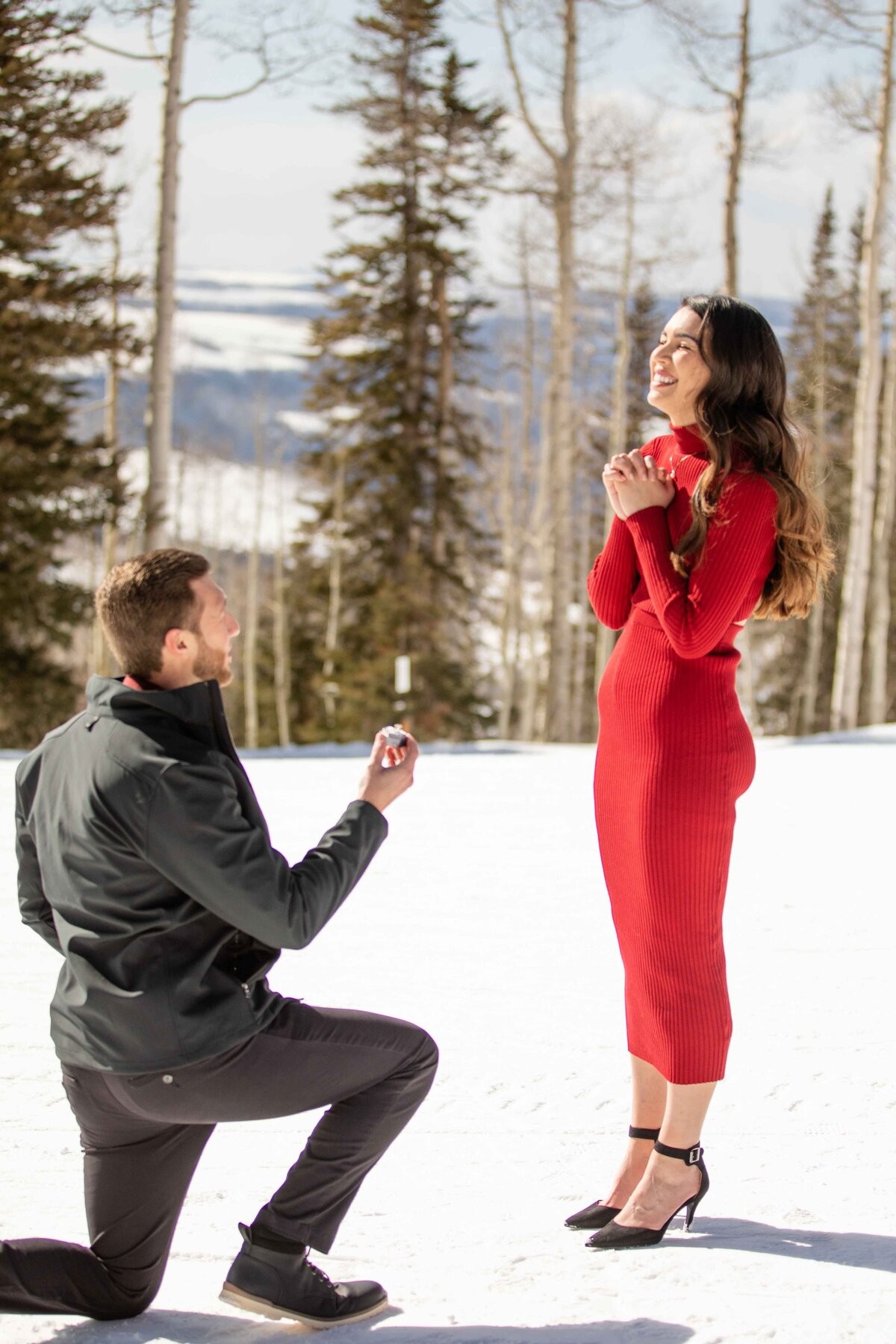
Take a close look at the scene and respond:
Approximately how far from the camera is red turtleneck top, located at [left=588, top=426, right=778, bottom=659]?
2.41 meters

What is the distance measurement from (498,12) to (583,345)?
1024cm

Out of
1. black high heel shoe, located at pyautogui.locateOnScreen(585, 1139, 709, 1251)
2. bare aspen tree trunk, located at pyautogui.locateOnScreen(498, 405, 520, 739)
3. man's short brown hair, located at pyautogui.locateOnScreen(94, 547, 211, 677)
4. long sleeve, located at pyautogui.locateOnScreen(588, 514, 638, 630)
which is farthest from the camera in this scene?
bare aspen tree trunk, located at pyautogui.locateOnScreen(498, 405, 520, 739)

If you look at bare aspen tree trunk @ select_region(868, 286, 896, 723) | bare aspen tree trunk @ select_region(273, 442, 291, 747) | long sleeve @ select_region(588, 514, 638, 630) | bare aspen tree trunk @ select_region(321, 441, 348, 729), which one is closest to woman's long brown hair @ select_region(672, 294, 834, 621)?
long sleeve @ select_region(588, 514, 638, 630)

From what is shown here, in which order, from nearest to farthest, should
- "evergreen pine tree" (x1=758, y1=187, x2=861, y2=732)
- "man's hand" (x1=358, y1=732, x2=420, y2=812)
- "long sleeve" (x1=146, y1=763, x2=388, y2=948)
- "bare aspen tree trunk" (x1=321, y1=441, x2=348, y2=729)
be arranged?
"long sleeve" (x1=146, y1=763, x2=388, y2=948) < "man's hand" (x1=358, y1=732, x2=420, y2=812) < "bare aspen tree trunk" (x1=321, y1=441, x2=348, y2=729) < "evergreen pine tree" (x1=758, y1=187, x2=861, y2=732)

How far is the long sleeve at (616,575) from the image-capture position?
2615 millimetres

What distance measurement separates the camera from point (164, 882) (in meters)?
1.99

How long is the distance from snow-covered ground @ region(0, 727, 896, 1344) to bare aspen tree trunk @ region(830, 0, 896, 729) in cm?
1012

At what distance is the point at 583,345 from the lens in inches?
992

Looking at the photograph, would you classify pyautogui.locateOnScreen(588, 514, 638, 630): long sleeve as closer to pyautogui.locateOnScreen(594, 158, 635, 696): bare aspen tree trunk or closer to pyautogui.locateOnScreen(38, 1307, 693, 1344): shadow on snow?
pyautogui.locateOnScreen(38, 1307, 693, 1344): shadow on snow

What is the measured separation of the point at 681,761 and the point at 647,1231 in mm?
936

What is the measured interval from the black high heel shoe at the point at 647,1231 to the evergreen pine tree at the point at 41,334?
13.3 meters

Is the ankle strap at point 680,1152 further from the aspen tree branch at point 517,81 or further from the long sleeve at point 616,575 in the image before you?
the aspen tree branch at point 517,81

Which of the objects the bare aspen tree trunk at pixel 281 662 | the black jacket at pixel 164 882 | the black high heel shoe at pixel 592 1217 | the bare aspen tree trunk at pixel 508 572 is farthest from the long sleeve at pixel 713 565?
the bare aspen tree trunk at pixel 281 662

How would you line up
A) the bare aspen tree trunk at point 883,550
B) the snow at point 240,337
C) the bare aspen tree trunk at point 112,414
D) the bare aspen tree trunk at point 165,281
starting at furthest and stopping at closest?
the snow at point 240,337, the bare aspen tree trunk at point 883,550, the bare aspen tree trunk at point 112,414, the bare aspen tree trunk at point 165,281
